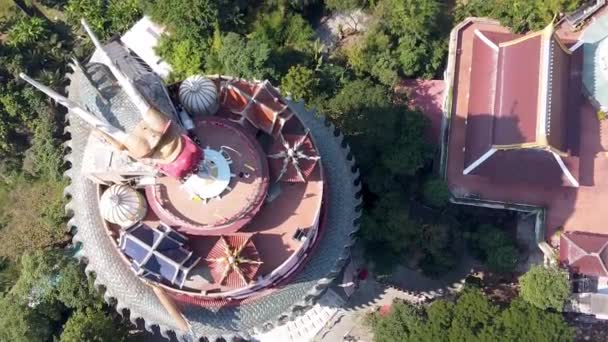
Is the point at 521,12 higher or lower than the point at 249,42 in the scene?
higher

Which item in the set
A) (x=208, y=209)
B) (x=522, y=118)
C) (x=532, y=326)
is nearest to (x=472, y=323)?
(x=532, y=326)

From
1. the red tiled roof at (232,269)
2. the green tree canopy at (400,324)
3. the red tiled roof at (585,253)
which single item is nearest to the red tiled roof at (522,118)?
the red tiled roof at (585,253)

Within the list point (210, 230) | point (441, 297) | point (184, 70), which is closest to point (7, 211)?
point (184, 70)

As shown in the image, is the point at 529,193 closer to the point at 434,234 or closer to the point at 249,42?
the point at 434,234

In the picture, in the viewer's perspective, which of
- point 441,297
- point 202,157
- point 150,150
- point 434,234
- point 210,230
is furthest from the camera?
point 441,297

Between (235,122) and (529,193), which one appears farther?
(529,193)

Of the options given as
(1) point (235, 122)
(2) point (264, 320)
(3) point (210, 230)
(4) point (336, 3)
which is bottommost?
(2) point (264, 320)

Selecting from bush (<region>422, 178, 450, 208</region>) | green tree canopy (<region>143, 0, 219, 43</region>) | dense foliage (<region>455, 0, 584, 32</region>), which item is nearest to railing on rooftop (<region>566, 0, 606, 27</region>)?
dense foliage (<region>455, 0, 584, 32</region>)

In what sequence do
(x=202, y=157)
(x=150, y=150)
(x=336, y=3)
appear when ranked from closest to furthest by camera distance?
1. (x=150, y=150)
2. (x=202, y=157)
3. (x=336, y=3)

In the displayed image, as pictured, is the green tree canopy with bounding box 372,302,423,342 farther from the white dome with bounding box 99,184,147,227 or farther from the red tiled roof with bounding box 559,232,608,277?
the white dome with bounding box 99,184,147,227
